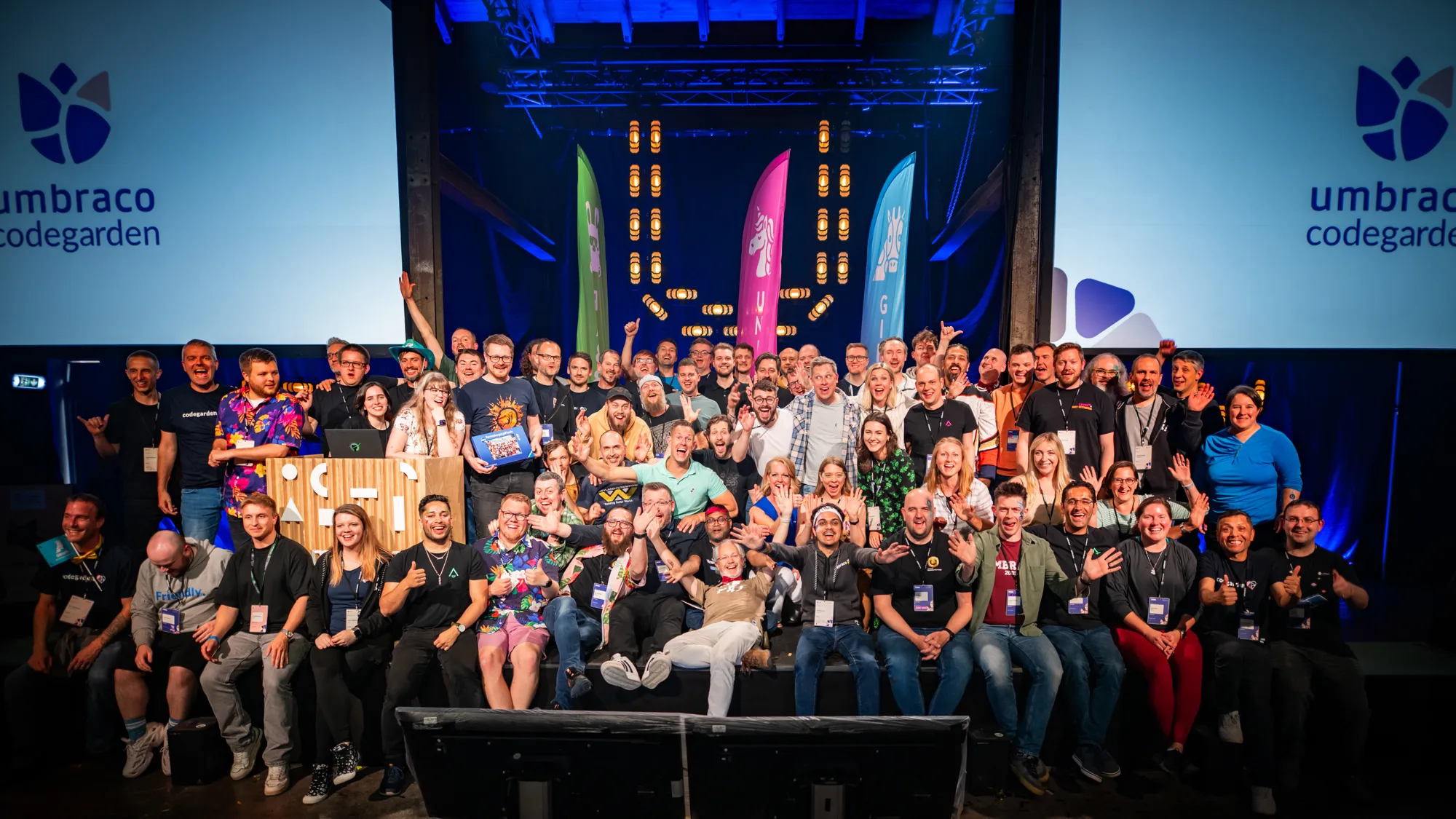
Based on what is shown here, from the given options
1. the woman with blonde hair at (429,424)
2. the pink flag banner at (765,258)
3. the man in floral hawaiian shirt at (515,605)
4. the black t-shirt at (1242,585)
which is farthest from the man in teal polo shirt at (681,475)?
the pink flag banner at (765,258)

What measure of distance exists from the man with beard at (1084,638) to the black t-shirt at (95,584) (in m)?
4.94

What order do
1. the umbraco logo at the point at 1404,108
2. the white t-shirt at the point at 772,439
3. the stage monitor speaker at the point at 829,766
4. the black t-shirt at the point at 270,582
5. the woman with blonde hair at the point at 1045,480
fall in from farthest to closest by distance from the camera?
the umbraco logo at the point at 1404,108
the white t-shirt at the point at 772,439
the woman with blonde hair at the point at 1045,480
the black t-shirt at the point at 270,582
the stage monitor speaker at the point at 829,766

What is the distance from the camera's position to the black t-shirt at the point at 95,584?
362 cm

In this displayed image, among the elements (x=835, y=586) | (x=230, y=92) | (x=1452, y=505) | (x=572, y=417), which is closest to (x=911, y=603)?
(x=835, y=586)

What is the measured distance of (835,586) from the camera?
3.69m

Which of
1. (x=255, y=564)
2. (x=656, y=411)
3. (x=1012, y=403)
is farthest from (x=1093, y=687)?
(x=255, y=564)

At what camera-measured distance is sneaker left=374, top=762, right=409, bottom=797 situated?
3.24m

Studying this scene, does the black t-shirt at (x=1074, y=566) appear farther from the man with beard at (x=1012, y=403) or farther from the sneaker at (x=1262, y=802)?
the sneaker at (x=1262, y=802)

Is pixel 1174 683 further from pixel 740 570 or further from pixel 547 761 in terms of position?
pixel 547 761

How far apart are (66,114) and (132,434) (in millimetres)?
2915

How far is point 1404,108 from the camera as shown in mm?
5141

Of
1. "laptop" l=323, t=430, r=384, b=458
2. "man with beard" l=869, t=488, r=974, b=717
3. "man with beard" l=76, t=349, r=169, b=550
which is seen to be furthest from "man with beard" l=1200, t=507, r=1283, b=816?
"man with beard" l=76, t=349, r=169, b=550

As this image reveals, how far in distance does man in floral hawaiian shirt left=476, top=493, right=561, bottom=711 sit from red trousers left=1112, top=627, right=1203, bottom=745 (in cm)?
309

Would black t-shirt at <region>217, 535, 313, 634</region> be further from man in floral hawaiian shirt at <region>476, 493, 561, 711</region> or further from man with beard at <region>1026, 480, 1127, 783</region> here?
man with beard at <region>1026, 480, 1127, 783</region>
